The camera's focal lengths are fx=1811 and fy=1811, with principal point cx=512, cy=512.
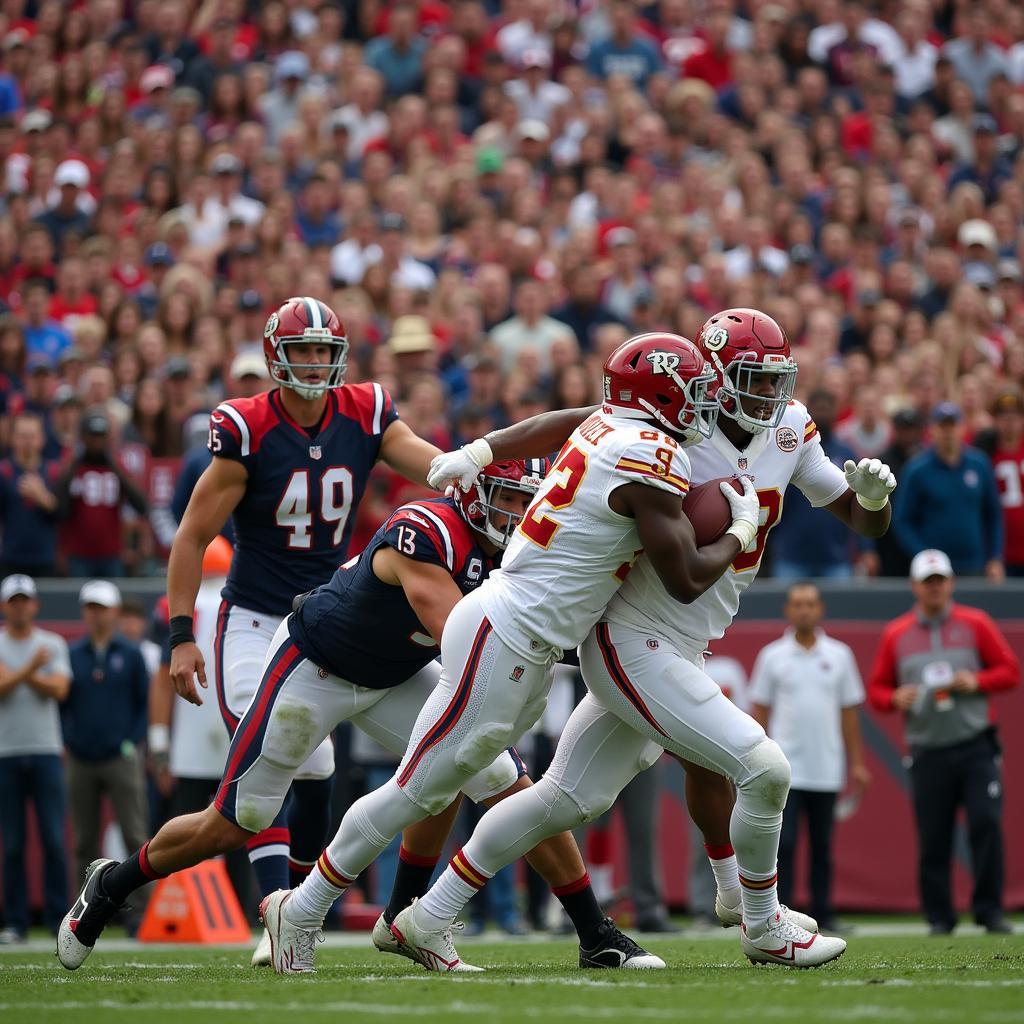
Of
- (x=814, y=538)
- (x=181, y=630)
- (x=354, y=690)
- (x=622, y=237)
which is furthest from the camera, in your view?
(x=622, y=237)

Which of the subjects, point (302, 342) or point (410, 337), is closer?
point (302, 342)

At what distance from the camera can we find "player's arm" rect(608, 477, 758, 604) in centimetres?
535

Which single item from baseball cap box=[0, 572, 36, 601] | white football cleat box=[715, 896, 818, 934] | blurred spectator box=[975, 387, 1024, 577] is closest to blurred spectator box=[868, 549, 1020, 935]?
blurred spectator box=[975, 387, 1024, 577]

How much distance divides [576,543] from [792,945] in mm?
1468

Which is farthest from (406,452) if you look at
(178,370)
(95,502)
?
(178,370)

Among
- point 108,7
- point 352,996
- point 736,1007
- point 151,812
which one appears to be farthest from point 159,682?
point 108,7

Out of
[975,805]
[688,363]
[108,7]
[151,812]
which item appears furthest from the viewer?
[108,7]

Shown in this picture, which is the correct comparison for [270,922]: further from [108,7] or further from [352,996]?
[108,7]

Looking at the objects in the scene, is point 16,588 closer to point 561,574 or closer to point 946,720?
point 946,720

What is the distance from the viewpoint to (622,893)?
33.4ft

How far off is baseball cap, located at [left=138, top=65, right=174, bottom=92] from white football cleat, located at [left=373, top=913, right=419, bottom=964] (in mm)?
10321

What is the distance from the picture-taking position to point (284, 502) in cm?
645

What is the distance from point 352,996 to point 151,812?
628cm

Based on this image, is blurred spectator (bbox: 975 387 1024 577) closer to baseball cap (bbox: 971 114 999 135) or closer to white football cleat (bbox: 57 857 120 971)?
baseball cap (bbox: 971 114 999 135)
